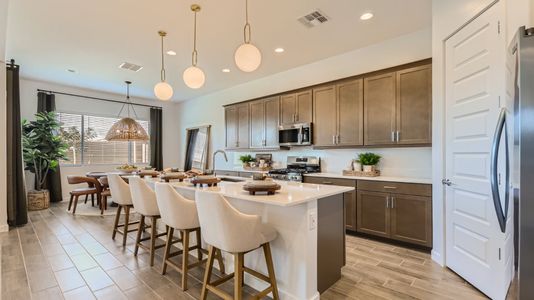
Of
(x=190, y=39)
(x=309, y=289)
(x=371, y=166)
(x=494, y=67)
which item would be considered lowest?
(x=309, y=289)


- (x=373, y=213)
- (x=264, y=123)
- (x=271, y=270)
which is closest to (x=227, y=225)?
(x=271, y=270)

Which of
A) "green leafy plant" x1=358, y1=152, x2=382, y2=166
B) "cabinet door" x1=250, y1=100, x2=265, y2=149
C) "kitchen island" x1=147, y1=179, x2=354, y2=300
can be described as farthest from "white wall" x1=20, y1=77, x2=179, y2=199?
"green leafy plant" x1=358, y1=152, x2=382, y2=166

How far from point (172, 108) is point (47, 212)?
4532 mm

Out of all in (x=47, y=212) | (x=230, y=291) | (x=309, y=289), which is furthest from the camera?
(x=47, y=212)

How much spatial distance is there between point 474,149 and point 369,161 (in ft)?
5.57

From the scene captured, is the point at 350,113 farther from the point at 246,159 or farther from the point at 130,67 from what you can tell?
the point at 130,67

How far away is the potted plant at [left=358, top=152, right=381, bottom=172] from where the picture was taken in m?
3.89

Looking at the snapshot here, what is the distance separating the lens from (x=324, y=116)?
430 cm

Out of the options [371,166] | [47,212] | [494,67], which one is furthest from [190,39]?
[47,212]

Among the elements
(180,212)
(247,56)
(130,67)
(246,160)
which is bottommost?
(180,212)

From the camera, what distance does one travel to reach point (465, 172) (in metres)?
2.39

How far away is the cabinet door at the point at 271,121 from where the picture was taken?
5055 millimetres

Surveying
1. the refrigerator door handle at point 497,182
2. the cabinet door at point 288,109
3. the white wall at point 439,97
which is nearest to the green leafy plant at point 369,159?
the white wall at point 439,97

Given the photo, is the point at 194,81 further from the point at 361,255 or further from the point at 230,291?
the point at 361,255
